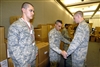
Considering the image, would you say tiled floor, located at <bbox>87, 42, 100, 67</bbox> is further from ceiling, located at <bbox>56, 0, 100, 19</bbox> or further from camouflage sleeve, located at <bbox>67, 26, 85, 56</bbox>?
ceiling, located at <bbox>56, 0, 100, 19</bbox>

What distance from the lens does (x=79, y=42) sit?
191 centimetres

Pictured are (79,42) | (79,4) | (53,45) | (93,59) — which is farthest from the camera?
(79,4)

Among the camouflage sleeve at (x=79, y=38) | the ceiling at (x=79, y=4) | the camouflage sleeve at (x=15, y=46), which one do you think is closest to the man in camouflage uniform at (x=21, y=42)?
the camouflage sleeve at (x=15, y=46)

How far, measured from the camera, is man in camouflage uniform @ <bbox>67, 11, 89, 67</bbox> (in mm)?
1923

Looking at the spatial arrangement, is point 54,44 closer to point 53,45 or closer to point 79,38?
point 53,45

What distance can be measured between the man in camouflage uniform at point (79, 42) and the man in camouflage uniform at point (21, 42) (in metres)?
0.81

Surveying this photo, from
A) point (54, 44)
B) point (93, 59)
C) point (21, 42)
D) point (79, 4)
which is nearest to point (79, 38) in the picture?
point (54, 44)

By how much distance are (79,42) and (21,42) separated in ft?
3.41

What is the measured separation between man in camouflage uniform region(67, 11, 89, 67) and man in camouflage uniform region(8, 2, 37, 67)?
0.81m

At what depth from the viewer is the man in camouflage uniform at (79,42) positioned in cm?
192

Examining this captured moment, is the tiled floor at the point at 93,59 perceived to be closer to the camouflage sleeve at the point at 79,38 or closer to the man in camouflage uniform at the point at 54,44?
the man in camouflage uniform at the point at 54,44

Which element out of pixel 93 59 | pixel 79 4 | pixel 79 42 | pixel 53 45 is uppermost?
pixel 79 4

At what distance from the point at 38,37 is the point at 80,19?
150 centimetres

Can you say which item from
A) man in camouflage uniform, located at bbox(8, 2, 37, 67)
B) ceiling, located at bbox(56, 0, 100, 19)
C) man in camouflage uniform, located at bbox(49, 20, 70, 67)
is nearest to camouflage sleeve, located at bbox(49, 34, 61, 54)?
man in camouflage uniform, located at bbox(49, 20, 70, 67)
